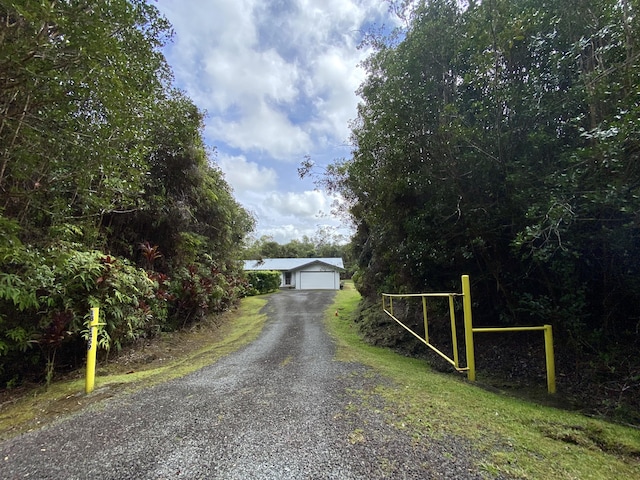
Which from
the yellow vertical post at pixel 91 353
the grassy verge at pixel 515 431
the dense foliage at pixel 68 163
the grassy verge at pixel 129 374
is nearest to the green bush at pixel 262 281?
the grassy verge at pixel 129 374

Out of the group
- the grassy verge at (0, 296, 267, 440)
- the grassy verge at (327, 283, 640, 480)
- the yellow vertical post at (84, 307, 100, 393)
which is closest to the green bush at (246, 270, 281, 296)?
the grassy verge at (0, 296, 267, 440)

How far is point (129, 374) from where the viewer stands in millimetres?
4480

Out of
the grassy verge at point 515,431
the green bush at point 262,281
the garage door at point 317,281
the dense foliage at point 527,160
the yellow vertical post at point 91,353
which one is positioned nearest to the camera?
the grassy verge at point 515,431

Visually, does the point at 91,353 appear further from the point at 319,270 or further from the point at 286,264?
the point at 286,264

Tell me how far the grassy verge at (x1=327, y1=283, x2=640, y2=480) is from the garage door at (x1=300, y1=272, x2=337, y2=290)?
982 inches

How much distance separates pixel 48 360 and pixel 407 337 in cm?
643

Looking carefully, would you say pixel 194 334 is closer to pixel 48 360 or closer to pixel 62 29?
pixel 48 360

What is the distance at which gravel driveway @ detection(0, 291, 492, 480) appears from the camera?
202 centimetres

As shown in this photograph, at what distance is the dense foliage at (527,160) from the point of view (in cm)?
343

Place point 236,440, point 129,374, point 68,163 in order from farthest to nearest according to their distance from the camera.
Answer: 1. point 129,374
2. point 68,163
3. point 236,440

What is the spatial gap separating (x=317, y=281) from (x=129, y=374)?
24.7 metres

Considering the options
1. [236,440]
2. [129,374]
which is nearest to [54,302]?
[129,374]

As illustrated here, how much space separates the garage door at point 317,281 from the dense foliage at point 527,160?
74.5 feet

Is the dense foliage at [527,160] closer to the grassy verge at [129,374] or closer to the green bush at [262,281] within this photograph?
the grassy verge at [129,374]
